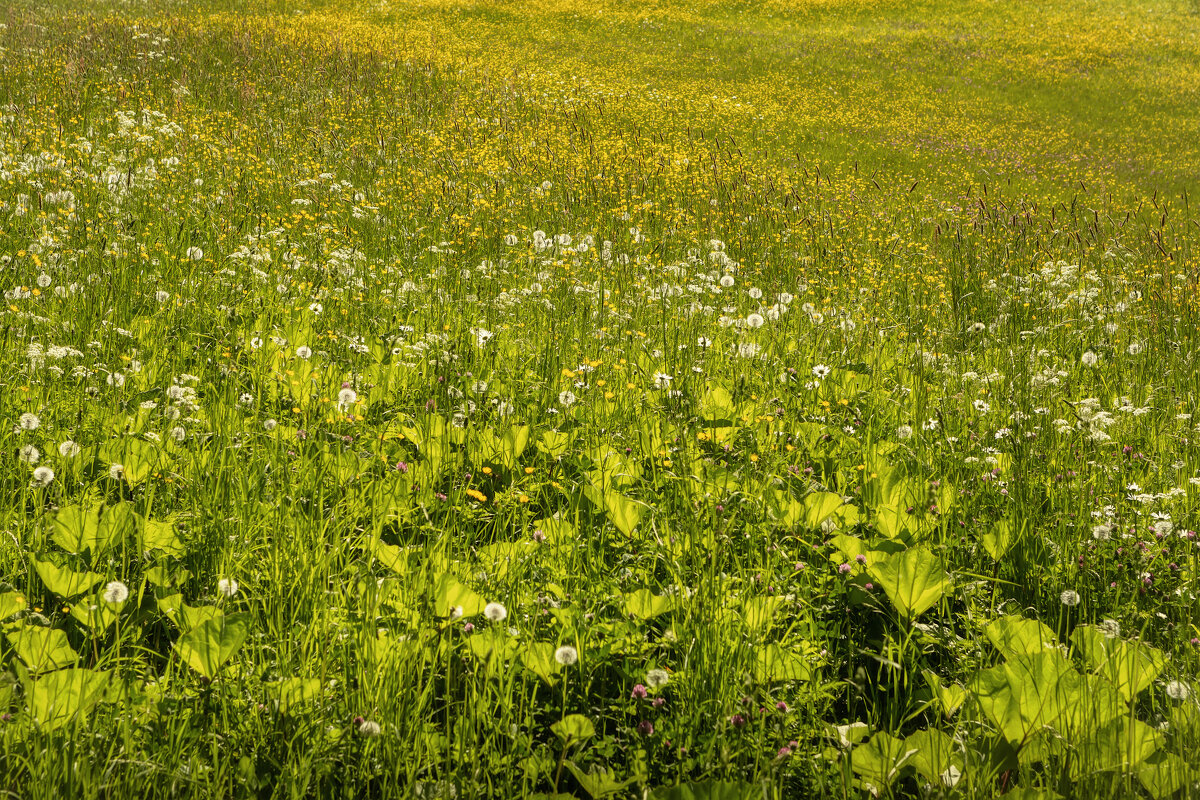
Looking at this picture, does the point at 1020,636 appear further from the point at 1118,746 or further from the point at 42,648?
the point at 42,648

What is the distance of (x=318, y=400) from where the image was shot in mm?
3174

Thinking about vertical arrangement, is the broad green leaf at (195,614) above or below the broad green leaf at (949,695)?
above

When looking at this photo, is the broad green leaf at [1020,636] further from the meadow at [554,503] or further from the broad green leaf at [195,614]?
the broad green leaf at [195,614]

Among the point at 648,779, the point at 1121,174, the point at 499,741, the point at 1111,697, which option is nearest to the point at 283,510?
the point at 499,741

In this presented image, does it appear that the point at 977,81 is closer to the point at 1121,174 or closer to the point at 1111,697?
the point at 1121,174

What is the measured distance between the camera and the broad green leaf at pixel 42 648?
180 cm

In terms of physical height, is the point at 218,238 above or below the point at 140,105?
below

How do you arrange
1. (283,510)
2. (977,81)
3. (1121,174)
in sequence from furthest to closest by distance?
1. (977,81)
2. (1121,174)
3. (283,510)

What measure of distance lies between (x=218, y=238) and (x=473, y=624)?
457 cm

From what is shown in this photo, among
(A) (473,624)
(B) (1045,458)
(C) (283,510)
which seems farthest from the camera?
(B) (1045,458)

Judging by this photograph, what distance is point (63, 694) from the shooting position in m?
1.64

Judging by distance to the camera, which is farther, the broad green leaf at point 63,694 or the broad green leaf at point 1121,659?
the broad green leaf at point 1121,659

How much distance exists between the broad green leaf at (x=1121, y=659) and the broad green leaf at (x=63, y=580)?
2.46 metres

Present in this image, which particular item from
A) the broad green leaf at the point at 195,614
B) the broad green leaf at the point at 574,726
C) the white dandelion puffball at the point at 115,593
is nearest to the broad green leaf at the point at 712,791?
the broad green leaf at the point at 574,726
